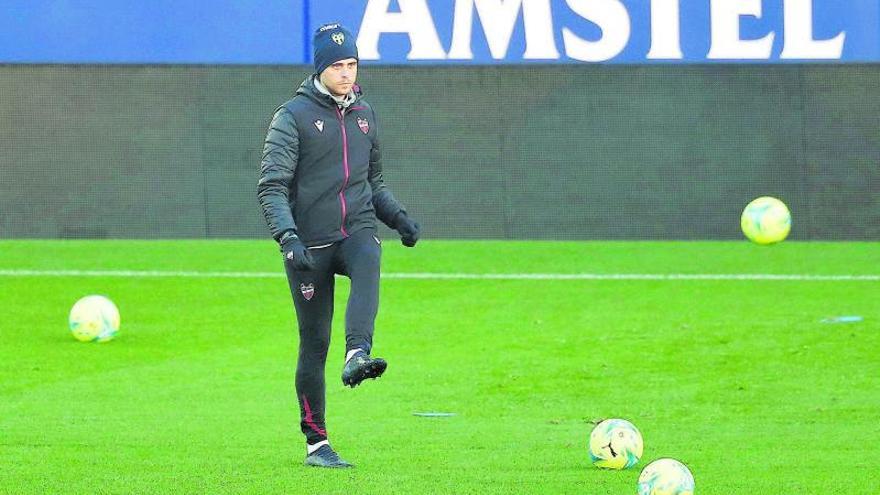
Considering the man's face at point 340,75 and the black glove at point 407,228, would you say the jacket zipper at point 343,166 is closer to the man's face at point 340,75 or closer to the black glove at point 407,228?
the man's face at point 340,75

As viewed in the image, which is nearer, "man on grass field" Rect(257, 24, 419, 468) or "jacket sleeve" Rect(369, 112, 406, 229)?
"man on grass field" Rect(257, 24, 419, 468)

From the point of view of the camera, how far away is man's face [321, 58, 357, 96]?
7738 millimetres

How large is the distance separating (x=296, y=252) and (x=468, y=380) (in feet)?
12.9

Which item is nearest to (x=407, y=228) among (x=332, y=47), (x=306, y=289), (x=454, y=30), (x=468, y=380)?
(x=306, y=289)

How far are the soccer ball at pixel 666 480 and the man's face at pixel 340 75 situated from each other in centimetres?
220

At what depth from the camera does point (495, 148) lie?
19.5m

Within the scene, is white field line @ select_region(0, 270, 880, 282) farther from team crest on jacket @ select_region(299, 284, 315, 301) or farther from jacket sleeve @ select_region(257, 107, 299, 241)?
jacket sleeve @ select_region(257, 107, 299, 241)

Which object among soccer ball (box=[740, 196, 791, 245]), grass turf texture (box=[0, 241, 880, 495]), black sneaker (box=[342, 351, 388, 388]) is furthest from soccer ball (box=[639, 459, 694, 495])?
soccer ball (box=[740, 196, 791, 245])

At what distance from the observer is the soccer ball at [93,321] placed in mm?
12820

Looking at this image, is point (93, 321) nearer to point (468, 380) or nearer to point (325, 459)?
point (468, 380)

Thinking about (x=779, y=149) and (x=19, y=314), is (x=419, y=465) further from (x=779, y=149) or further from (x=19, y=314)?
(x=779, y=149)

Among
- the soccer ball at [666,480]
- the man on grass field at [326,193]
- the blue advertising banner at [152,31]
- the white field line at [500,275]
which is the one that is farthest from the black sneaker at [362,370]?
the blue advertising banner at [152,31]

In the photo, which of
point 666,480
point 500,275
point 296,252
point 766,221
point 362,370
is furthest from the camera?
point 766,221

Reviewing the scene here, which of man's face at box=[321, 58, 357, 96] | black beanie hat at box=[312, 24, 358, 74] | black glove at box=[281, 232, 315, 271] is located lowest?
black glove at box=[281, 232, 315, 271]
